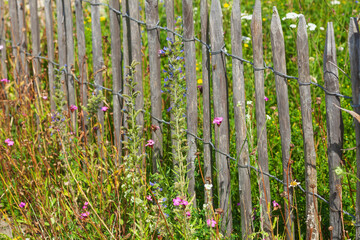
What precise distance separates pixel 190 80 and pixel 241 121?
42 centimetres

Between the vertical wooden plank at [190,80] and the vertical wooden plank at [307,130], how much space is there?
2.19 feet

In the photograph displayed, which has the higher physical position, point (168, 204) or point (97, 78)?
point (97, 78)

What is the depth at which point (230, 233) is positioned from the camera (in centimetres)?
267

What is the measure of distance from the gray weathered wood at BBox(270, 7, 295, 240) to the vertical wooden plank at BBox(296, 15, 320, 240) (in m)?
0.09

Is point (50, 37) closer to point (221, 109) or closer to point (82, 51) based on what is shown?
point (82, 51)

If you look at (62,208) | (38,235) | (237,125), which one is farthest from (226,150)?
(38,235)

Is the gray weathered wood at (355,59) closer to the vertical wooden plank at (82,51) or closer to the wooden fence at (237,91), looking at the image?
the wooden fence at (237,91)

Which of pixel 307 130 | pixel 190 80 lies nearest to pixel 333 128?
pixel 307 130

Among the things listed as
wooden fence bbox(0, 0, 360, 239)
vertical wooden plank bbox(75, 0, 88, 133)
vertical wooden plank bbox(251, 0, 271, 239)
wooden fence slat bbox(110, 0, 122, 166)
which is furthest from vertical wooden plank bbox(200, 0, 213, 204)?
vertical wooden plank bbox(75, 0, 88, 133)

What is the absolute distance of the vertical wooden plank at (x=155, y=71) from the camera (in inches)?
113

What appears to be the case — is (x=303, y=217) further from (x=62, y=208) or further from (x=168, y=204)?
(x=62, y=208)

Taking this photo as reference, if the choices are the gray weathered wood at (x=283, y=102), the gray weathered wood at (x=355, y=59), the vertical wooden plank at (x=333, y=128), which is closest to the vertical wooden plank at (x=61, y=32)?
the gray weathered wood at (x=283, y=102)

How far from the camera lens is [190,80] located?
270 cm

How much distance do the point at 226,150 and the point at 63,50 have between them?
182 cm
